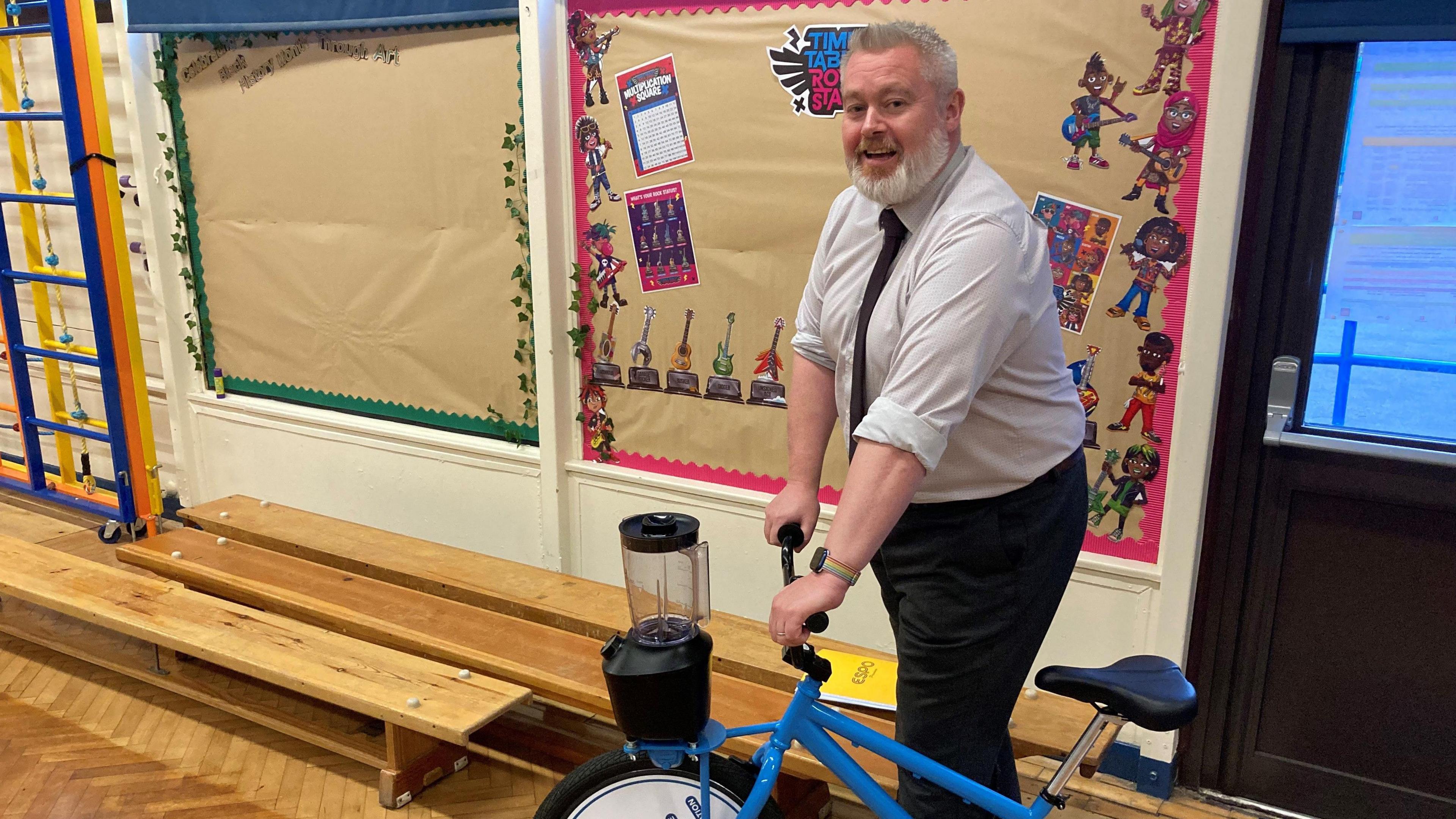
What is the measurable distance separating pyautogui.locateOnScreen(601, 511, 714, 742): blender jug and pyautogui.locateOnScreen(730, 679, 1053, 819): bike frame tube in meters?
0.14

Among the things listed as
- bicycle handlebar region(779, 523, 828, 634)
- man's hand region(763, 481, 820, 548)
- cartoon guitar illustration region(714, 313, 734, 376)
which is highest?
cartoon guitar illustration region(714, 313, 734, 376)

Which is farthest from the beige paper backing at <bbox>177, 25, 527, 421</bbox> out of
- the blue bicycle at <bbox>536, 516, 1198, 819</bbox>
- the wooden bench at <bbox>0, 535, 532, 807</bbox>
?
the blue bicycle at <bbox>536, 516, 1198, 819</bbox>

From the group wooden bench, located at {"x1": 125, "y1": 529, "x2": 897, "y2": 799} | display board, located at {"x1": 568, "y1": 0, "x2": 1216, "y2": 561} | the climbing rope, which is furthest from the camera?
the climbing rope

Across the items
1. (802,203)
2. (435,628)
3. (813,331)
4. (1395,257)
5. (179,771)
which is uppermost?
(802,203)

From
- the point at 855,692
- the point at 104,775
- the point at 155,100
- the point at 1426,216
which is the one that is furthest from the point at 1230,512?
the point at 155,100

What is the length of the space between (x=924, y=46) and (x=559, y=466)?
226 cm

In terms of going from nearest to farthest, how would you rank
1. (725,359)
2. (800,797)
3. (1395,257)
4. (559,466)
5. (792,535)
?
(792,535) < (1395,257) < (800,797) < (725,359) < (559,466)

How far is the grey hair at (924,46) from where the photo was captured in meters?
1.44

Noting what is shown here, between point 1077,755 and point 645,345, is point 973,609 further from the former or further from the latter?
point 645,345

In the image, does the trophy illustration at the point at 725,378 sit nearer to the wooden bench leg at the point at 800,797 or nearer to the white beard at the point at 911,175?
the wooden bench leg at the point at 800,797

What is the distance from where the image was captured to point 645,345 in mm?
3201

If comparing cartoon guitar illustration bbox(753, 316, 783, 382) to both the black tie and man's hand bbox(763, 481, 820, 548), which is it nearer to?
man's hand bbox(763, 481, 820, 548)

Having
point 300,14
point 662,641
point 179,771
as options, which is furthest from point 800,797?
point 300,14

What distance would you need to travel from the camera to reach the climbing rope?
4.08 metres
